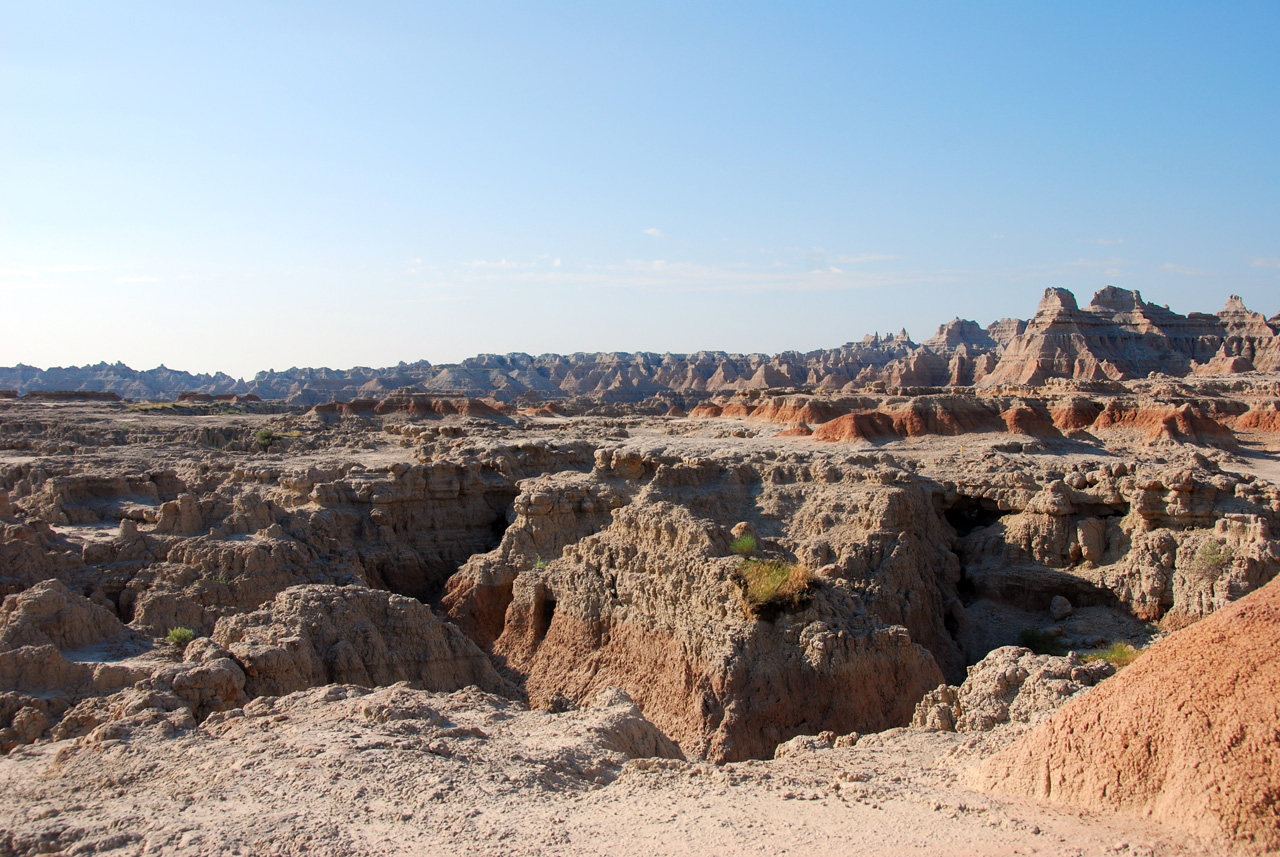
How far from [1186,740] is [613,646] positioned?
1083cm

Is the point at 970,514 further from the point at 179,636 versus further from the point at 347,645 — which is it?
the point at 179,636

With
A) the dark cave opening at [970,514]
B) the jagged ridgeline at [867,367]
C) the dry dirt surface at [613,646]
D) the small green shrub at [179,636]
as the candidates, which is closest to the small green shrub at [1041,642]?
the dry dirt surface at [613,646]

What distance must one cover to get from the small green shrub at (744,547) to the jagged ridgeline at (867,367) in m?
42.0

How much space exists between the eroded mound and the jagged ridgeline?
49.5 meters

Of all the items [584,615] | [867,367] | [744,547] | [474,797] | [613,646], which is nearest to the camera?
[474,797]

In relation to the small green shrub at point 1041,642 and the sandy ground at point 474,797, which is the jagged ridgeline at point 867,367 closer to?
the small green shrub at point 1041,642

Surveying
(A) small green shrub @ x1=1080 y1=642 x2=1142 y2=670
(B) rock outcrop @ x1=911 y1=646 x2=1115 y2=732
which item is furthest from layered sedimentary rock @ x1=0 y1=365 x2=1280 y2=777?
(B) rock outcrop @ x1=911 y1=646 x2=1115 y2=732

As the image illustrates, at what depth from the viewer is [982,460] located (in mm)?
26047

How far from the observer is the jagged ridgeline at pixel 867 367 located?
78.1m

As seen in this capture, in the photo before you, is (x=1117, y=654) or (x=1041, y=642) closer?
(x=1117, y=654)

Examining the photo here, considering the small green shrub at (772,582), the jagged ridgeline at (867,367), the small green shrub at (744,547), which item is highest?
the jagged ridgeline at (867,367)

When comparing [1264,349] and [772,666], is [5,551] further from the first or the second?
[1264,349]

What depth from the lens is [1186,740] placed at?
620cm

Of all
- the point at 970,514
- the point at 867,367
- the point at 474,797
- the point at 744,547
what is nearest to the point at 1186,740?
the point at 474,797
